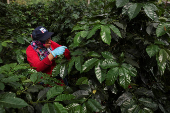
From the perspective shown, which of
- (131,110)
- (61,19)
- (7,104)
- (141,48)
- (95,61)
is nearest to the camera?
(7,104)

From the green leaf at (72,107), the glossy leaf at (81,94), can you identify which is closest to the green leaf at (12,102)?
the green leaf at (72,107)

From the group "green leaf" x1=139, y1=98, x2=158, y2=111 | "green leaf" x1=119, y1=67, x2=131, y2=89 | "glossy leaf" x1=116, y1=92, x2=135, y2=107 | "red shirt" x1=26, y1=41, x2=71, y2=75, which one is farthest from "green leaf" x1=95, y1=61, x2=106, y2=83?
"red shirt" x1=26, y1=41, x2=71, y2=75

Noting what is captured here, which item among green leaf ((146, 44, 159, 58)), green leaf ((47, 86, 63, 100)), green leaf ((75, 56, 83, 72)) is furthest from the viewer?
green leaf ((75, 56, 83, 72))

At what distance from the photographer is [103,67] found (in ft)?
2.64

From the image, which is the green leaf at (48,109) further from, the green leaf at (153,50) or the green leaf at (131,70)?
the green leaf at (153,50)

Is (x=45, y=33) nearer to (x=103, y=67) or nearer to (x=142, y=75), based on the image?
(x=103, y=67)

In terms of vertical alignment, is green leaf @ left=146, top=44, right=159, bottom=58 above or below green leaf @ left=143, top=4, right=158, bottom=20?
below

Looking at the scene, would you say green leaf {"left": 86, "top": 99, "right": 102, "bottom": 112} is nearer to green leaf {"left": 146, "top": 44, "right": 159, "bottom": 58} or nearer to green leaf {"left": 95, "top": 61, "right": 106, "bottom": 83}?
green leaf {"left": 95, "top": 61, "right": 106, "bottom": 83}

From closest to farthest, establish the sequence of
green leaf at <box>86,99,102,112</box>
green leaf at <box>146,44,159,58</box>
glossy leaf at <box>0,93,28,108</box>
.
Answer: glossy leaf at <box>0,93,28,108</box> → green leaf at <box>86,99,102,112</box> → green leaf at <box>146,44,159,58</box>

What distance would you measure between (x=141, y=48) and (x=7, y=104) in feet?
3.43

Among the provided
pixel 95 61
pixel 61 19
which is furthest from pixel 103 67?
pixel 61 19

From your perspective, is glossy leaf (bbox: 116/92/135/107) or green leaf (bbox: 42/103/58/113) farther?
glossy leaf (bbox: 116/92/135/107)

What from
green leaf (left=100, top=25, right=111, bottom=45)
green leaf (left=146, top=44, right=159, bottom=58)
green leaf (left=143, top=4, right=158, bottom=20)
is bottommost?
green leaf (left=146, top=44, right=159, bottom=58)

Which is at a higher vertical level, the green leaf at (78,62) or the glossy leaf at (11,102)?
the glossy leaf at (11,102)
